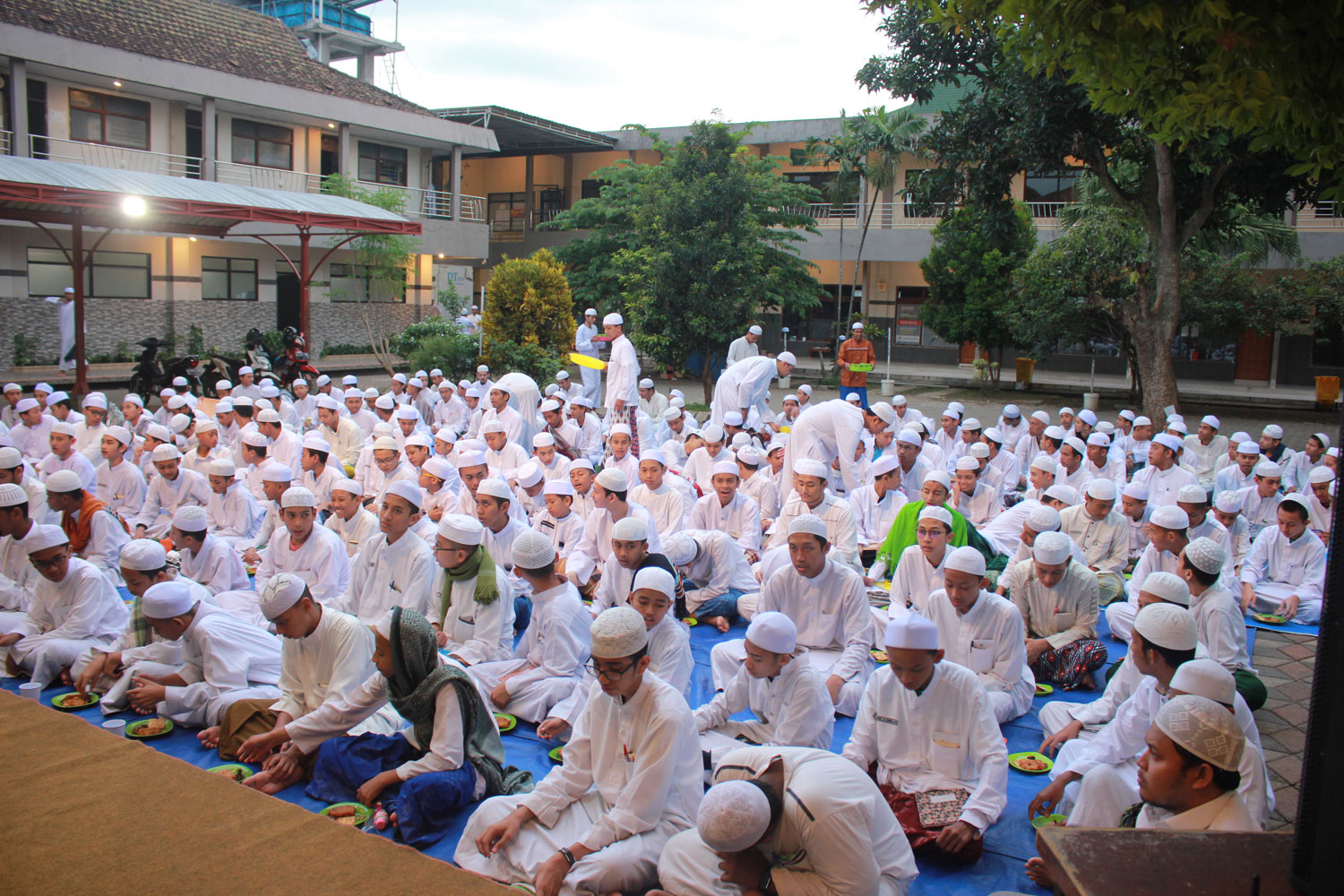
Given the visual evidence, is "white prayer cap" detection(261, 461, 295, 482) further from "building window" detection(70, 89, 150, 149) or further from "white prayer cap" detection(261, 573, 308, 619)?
"building window" detection(70, 89, 150, 149)

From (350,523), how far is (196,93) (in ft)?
55.3

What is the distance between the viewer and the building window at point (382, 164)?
23.4 m

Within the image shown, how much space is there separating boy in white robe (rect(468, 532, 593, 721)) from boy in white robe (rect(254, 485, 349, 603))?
143cm

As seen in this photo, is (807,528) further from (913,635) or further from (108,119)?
(108,119)

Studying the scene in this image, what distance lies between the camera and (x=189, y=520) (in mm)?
5309

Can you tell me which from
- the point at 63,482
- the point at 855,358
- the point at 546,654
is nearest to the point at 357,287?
the point at 855,358

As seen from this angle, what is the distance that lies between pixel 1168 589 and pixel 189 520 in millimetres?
5021

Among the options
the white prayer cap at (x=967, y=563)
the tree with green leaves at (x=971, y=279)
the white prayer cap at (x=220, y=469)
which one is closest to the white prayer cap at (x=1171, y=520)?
the white prayer cap at (x=967, y=563)

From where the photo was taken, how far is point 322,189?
21359 millimetres

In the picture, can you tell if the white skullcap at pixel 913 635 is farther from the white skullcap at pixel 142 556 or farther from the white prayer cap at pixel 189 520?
the white prayer cap at pixel 189 520

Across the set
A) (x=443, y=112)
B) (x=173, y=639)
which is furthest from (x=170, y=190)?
(x=443, y=112)

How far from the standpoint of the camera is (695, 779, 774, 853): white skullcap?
93.7 inches

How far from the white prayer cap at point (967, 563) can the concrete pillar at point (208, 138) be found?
64.4 ft

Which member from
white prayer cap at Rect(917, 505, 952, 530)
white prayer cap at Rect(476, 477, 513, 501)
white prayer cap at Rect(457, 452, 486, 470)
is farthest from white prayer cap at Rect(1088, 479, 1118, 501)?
white prayer cap at Rect(457, 452, 486, 470)
